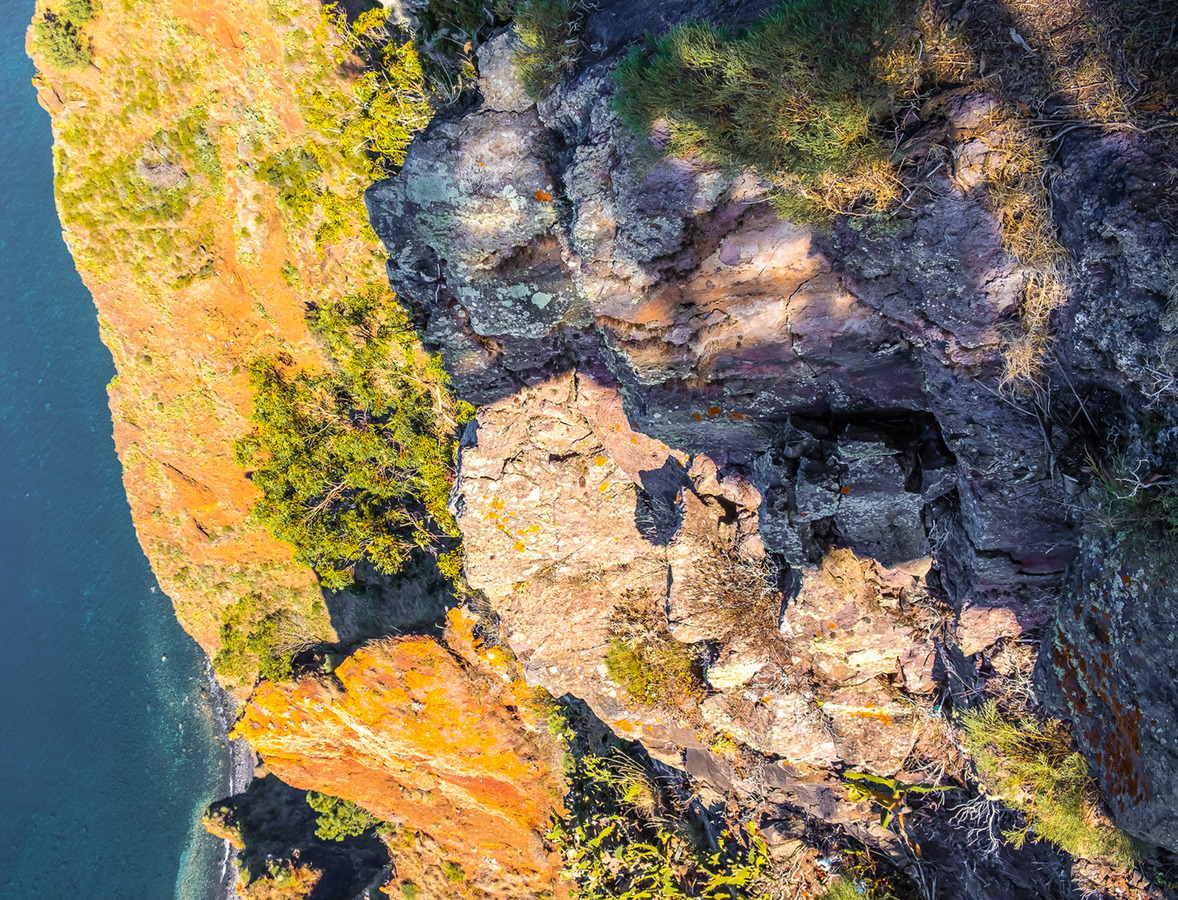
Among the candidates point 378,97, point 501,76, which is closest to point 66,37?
point 378,97

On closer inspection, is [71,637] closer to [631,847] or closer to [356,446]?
[356,446]

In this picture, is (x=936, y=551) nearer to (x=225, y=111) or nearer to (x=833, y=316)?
(x=833, y=316)

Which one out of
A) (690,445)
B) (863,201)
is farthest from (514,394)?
(863,201)

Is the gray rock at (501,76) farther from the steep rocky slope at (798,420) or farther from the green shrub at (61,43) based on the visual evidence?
the green shrub at (61,43)

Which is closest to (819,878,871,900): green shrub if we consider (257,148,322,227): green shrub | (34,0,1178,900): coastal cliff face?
(34,0,1178,900): coastal cliff face

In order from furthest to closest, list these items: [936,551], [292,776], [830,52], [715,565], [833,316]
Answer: [292,776]
[715,565]
[936,551]
[833,316]
[830,52]

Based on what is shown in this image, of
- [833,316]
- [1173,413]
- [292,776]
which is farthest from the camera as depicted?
[292,776]
